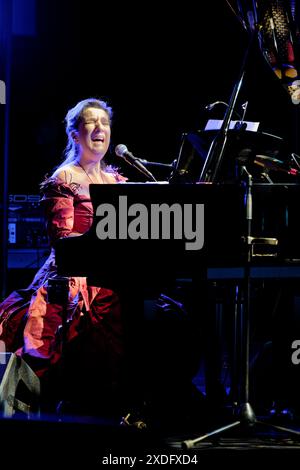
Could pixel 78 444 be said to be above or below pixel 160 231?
below

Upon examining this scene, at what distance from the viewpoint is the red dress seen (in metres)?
3.53

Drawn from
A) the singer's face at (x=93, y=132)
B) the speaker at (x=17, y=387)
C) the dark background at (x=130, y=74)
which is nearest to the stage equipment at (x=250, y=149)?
the speaker at (x=17, y=387)

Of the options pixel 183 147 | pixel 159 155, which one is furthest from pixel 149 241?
pixel 159 155

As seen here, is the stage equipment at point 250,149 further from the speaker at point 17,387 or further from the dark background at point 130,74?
the dark background at point 130,74

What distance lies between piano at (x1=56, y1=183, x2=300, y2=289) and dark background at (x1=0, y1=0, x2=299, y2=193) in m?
3.73

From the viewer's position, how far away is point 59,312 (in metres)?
3.76

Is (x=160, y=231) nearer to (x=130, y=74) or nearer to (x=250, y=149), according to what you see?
(x=250, y=149)

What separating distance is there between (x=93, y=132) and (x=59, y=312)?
105 centimetres

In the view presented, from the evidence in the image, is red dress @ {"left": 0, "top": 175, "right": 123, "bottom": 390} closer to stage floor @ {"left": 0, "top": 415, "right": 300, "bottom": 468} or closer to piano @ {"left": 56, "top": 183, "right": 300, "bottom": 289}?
piano @ {"left": 56, "top": 183, "right": 300, "bottom": 289}

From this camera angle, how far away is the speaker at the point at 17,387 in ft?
8.63

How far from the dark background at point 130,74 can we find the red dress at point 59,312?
3.13 metres

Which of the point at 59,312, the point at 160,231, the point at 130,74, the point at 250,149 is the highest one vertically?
the point at 130,74

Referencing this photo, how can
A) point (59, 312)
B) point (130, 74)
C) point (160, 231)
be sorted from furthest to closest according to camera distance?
point (130, 74) → point (59, 312) → point (160, 231)

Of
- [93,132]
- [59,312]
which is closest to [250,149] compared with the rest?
[93,132]
